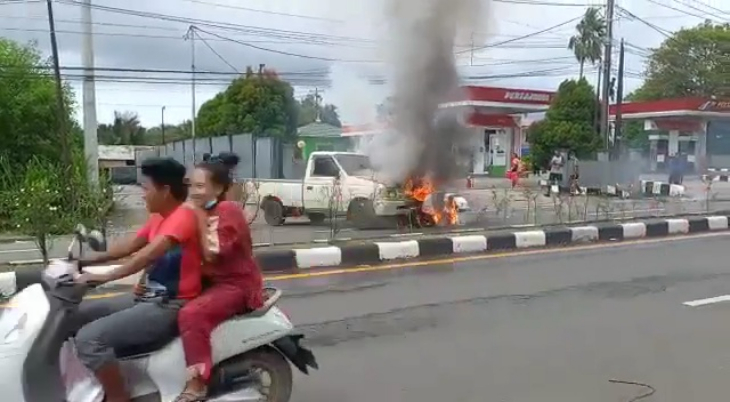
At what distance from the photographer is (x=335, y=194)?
14797mm

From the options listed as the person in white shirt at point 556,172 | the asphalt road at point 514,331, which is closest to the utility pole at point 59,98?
the asphalt road at point 514,331

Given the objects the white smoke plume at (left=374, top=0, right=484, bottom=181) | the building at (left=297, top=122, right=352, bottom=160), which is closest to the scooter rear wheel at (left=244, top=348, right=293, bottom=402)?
the white smoke plume at (left=374, top=0, right=484, bottom=181)

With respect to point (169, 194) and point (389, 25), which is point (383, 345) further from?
point (389, 25)

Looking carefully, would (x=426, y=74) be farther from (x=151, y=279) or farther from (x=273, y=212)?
(x=151, y=279)

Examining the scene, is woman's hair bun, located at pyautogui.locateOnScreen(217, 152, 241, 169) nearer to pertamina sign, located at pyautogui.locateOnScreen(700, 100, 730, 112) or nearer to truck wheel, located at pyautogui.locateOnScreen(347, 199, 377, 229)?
truck wheel, located at pyautogui.locateOnScreen(347, 199, 377, 229)

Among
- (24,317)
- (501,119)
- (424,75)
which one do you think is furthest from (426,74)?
(501,119)

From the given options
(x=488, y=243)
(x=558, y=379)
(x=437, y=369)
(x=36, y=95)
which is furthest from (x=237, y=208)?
(x=36, y=95)

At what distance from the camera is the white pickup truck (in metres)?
15.1

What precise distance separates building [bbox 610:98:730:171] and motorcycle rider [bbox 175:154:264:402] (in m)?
45.9

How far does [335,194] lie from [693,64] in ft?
175

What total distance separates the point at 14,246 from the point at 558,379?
10.2m

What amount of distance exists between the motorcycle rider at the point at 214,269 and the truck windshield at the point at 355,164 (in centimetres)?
1245

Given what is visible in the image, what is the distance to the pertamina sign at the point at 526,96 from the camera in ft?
133

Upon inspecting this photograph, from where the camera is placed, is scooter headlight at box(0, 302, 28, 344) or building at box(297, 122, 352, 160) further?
building at box(297, 122, 352, 160)
